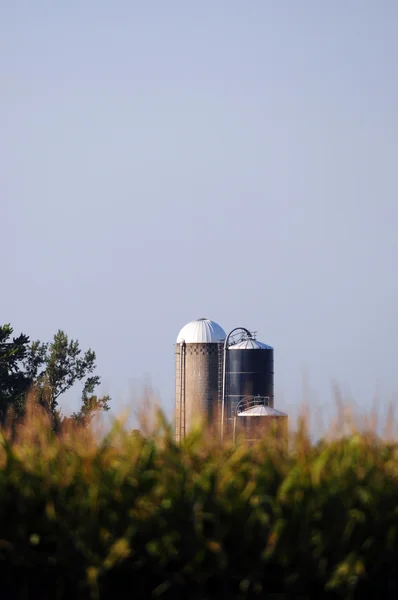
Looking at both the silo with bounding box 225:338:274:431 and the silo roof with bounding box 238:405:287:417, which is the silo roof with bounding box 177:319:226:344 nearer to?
the silo with bounding box 225:338:274:431

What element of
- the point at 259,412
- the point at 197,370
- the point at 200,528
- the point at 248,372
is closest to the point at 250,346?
the point at 248,372

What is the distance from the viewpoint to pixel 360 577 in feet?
22.2

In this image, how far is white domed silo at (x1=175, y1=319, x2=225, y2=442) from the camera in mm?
60594

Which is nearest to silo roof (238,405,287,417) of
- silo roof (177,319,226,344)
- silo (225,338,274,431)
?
silo (225,338,274,431)

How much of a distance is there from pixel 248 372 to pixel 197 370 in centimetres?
618

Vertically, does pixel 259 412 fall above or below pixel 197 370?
below

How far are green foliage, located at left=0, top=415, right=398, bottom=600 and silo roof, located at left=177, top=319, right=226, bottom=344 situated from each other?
183 feet

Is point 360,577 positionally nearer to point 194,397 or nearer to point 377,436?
point 377,436

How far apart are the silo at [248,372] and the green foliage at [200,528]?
159ft

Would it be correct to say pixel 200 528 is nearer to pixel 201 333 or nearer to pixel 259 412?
pixel 259 412

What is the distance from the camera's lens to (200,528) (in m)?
6.70

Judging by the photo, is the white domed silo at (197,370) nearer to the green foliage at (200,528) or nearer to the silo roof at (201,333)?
the silo roof at (201,333)

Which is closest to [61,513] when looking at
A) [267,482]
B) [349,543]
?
[267,482]

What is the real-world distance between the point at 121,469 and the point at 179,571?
84 centimetres
